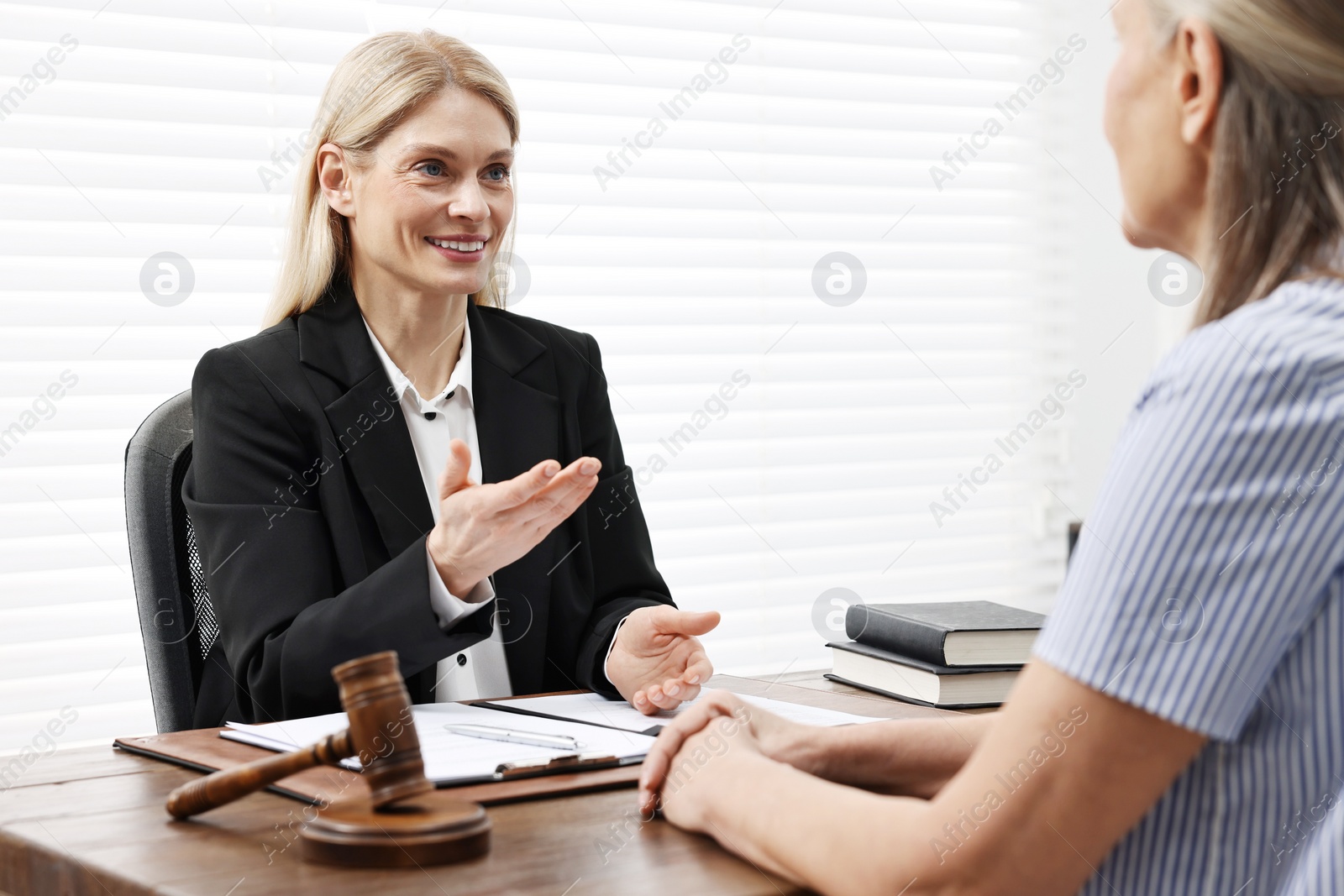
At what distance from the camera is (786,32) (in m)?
3.19

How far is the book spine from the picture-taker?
1.54m

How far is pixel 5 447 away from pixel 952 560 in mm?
2399

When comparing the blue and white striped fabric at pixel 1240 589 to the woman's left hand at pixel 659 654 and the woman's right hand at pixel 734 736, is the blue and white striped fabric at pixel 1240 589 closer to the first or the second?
the woman's right hand at pixel 734 736

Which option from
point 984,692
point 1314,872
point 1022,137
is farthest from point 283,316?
point 1022,137

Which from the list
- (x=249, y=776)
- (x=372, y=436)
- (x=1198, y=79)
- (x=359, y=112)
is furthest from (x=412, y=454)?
(x=1198, y=79)

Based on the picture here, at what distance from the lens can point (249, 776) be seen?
971 millimetres

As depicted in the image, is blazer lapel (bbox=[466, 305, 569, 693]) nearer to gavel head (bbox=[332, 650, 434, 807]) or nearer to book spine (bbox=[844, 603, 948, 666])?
book spine (bbox=[844, 603, 948, 666])

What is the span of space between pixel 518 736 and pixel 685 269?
1.96 metres

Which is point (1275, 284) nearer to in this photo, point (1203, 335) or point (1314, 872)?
point (1203, 335)

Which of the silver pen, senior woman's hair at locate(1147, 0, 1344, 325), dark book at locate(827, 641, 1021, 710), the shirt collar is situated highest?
the shirt collar

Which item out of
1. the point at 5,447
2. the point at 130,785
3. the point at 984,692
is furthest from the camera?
the point at 5,447

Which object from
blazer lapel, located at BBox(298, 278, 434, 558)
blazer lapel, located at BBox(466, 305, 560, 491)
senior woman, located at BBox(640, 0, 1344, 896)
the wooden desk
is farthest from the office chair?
senior woman, located at BBox(640, 0, 1344, 896)

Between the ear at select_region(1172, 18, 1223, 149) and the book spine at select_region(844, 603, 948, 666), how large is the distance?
2.70 ft

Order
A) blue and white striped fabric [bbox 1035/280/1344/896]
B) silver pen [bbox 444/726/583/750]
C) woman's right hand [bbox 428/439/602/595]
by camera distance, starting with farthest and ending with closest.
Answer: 1. woman's right hand [bbox 428/439/602/595]
2. silver pen [bbox 444/726/583/750]
3. blue and white striped fabric [bbox 1035/280/1344/896]
